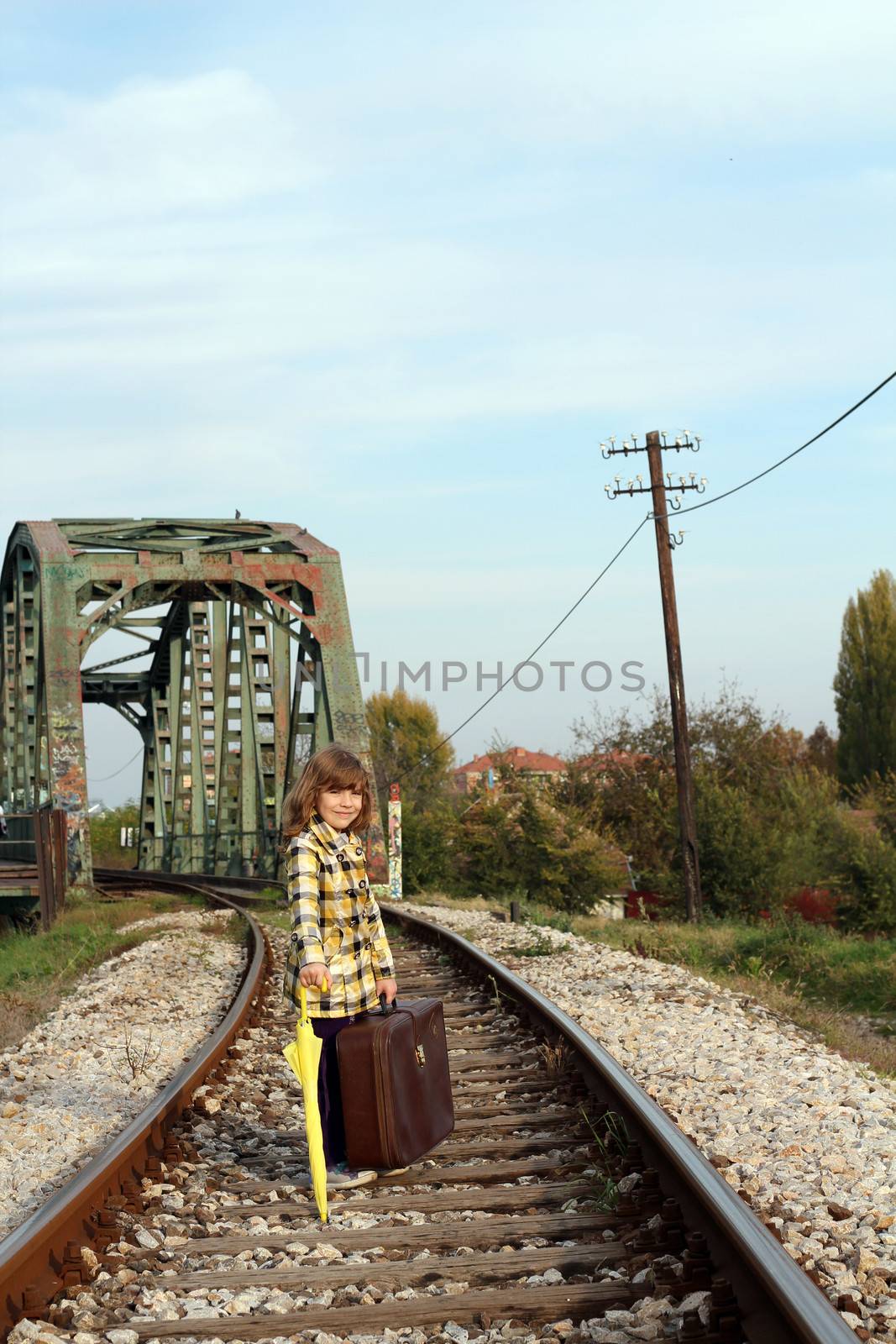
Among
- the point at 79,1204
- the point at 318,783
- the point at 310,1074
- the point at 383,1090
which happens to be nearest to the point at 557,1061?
the point at 383,1090

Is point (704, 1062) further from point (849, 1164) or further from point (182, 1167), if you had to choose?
point (182, 1167)

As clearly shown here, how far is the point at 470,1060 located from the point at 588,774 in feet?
94.6

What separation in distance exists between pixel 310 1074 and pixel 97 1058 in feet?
10.0

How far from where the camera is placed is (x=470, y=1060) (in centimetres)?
613

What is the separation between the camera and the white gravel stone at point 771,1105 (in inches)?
129

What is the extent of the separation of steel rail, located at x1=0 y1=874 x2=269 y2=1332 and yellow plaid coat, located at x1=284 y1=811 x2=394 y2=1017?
2.40ft

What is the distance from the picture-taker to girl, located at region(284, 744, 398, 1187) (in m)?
4.24

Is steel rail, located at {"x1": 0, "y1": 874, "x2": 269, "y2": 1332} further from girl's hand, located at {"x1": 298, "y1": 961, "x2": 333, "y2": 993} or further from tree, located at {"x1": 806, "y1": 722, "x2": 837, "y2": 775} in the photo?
tree, located at {"x1": 806, "y1": 722, "x2": 837, "y2": 775}

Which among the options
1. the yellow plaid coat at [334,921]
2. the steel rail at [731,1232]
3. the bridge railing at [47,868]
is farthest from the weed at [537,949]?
the bridge railing at [47,868]

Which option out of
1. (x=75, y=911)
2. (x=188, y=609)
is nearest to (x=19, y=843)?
(x=75, y=911)

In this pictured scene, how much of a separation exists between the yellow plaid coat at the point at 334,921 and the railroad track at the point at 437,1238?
0.60 meters

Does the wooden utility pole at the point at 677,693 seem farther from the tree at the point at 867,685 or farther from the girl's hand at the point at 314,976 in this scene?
the tree at the point at 867,685

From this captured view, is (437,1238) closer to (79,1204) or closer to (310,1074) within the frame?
(310,1074)

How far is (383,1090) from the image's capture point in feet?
13.5
